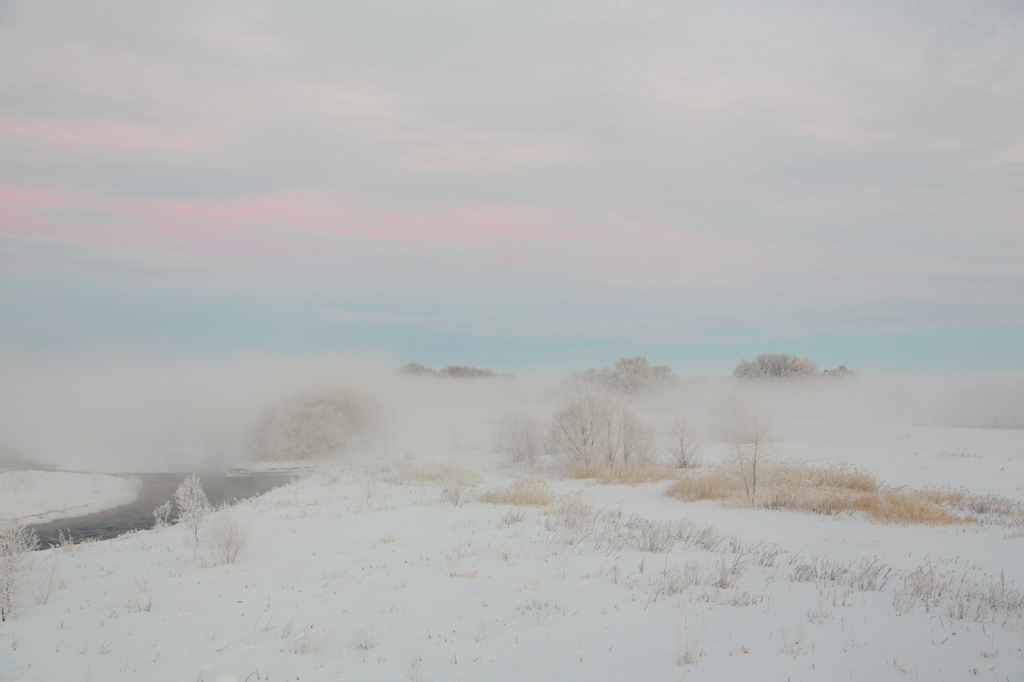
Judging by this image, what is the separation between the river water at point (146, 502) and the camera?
16094 mm

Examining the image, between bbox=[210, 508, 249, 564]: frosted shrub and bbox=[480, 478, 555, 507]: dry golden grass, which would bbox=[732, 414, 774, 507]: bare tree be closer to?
bbox=[480, 478, 555, 507]: dry golden grass

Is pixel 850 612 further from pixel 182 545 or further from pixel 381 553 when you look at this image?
pixel 182 545

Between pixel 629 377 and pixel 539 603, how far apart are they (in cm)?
5735

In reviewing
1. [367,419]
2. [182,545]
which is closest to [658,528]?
[182,545]

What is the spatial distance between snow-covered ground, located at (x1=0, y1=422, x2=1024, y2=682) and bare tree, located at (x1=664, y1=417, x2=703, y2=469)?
1392 centimetres

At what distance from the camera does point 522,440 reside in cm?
3080

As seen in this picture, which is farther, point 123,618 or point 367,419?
point 367,419

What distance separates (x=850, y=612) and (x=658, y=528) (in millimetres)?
4366

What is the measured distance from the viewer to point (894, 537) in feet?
34.2

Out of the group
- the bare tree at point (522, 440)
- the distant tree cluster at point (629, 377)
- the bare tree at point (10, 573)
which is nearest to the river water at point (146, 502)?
the bare tree at point (10, 573)

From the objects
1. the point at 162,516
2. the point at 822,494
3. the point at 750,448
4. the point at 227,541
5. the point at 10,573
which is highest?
the point at 10,573

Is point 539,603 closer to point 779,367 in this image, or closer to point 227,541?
point 227,541

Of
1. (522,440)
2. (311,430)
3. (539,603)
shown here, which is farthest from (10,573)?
(311,430)

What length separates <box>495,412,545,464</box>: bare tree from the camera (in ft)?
100
